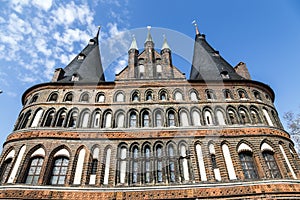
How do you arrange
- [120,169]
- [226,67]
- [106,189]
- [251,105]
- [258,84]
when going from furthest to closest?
[226,67] < [258,84] < [251,105] < [120,169] < [106,189]

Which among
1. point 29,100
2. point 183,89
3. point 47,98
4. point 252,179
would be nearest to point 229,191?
point 252,179

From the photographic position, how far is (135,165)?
11.8 metres

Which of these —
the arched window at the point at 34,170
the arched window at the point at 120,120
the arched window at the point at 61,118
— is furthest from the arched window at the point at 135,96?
the arched window at the point at 34,170

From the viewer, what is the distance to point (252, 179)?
442 inches

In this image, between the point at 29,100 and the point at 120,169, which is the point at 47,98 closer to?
the point at 29,100

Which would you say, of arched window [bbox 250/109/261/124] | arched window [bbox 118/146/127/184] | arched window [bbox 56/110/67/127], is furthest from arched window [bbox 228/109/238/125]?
arched window [bbox 56/110/67/127]

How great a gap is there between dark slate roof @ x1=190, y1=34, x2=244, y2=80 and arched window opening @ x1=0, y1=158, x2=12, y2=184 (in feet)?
47.5

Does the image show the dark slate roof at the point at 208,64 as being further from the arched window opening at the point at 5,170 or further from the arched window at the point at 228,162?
the arched window opening at the point at 5,170

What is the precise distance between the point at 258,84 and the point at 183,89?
6.12 metres

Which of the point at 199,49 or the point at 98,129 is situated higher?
the point at 199,49

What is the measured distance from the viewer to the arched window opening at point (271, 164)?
11.8 meters

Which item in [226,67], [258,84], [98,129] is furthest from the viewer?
A: [226,67]

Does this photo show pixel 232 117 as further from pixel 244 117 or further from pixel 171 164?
pixel 171 164

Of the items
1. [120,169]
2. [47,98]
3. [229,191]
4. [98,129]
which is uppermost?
[47,98]
